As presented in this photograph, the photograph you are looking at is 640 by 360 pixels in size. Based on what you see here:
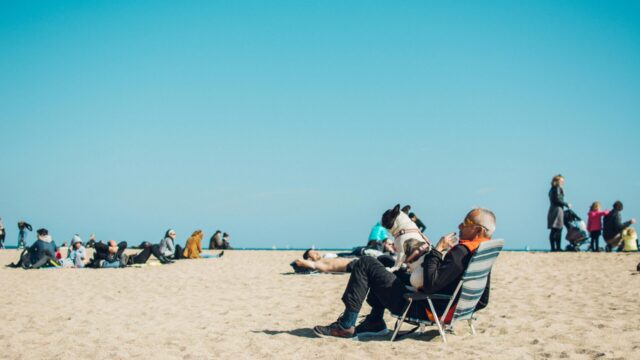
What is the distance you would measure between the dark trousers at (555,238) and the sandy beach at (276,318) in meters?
2.63

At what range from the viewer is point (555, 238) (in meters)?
16.0

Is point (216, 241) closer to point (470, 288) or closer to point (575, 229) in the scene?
point (575, 229)

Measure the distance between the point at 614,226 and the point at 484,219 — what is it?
1298 centimetres

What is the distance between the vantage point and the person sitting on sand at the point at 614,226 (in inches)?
645

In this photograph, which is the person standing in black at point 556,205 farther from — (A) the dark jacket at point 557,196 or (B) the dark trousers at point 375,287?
(B) the dark trousers at point 375,287

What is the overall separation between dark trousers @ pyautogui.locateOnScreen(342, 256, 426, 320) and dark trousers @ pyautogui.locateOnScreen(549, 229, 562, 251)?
447 inches

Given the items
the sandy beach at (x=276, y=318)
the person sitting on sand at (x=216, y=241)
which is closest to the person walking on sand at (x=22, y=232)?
the person sitting on sand at (x=216, y=241)

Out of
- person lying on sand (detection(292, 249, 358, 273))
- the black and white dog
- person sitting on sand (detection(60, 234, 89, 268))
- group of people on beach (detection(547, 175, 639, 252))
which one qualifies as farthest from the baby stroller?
person sitting on sand (detection(60, 234, 89, 268))

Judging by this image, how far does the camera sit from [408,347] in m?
5.50

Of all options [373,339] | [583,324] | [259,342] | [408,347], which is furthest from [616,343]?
[259,342]

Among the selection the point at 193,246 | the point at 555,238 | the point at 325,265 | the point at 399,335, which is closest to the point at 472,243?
the point at 399,335

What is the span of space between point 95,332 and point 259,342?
79.7 inches

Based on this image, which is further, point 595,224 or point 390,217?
point 595,224

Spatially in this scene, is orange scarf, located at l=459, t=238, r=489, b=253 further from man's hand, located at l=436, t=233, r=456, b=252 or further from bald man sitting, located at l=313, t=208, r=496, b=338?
man's hand, located at l=436, t=233, r=456, b=252
